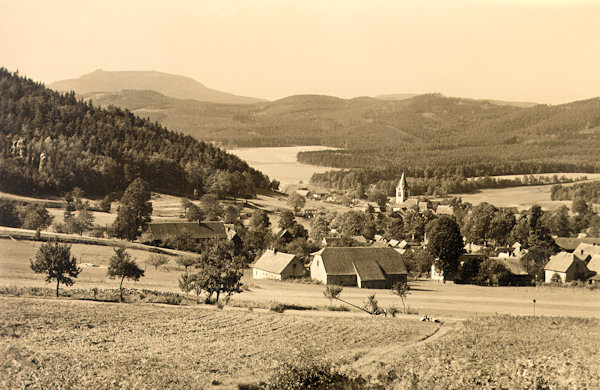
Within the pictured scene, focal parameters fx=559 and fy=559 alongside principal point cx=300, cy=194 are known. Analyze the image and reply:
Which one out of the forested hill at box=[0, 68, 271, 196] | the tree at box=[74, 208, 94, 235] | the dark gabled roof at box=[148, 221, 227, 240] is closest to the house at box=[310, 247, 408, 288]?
the dark gabled roof at box=[148, 221, 227, 240]

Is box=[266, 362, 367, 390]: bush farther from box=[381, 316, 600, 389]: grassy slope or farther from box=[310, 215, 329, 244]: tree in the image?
box=[310, 215, 329, 244]: tree

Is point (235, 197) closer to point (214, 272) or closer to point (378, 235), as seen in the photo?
point (378, 235)

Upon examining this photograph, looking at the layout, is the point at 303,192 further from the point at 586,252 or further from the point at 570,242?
the point at 586,252

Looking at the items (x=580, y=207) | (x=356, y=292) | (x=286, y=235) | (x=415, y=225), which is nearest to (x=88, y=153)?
(x=286, y=235)

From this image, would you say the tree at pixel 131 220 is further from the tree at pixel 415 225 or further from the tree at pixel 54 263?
the tree at pixel 415 225

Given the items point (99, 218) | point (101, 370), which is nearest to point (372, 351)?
point (101, 370)

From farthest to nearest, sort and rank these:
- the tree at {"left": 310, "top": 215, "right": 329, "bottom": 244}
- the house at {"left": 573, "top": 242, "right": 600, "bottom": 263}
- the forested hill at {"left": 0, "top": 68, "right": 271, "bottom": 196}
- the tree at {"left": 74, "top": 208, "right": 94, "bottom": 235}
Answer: the forested hill at {"left": 0, "top": 68, "right": 271, "bottom": 196} → the tree at {"left": 310, "top": 215, "right": 329, "bottom": 244} → the tree at {"left": 74, "top": 208, "right": 94, "bottom": 235} → the house at {"left": 573, "top": 242, "right": 600, "bottom": 263}
